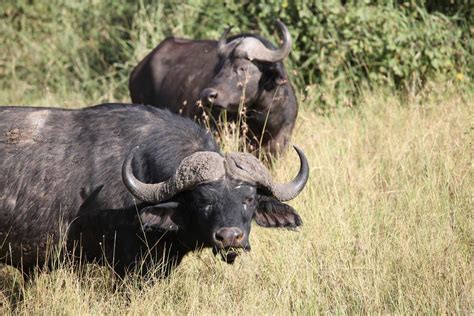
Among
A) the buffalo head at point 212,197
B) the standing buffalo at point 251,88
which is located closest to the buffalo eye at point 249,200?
the buffalo head at point 212,197

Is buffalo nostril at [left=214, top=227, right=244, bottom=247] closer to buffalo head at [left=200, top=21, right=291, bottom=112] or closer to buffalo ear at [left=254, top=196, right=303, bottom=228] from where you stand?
buffalo ear at [left=254, top=196, right=303, bottom=228]

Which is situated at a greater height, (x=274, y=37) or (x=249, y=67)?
(x=249, y=67)

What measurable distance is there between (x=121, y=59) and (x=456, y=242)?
7053 millimetres

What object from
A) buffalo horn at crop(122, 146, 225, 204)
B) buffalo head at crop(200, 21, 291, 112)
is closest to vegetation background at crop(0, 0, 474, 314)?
buffalo head at crop(200, 21, 291, 112)

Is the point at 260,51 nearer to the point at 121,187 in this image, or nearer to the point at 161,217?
the point at 121,187

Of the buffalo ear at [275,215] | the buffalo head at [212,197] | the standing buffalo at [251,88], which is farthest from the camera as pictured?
the standing buffalo at [251,88]

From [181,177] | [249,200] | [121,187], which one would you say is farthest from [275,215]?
[121,187]

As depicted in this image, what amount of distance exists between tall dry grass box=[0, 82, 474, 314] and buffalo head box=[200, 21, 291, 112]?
1.11 metres

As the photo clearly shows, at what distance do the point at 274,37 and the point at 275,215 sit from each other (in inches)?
195

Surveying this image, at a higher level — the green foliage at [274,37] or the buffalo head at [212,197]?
the buffalo head at [212,197]

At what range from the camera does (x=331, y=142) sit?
791 cm

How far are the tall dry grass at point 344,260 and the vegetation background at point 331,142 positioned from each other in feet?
0.04

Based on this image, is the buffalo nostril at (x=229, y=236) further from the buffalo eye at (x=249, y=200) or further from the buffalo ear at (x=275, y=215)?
the buffalo ear at (x=275, y=215)

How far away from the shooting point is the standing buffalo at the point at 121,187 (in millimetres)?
5188
